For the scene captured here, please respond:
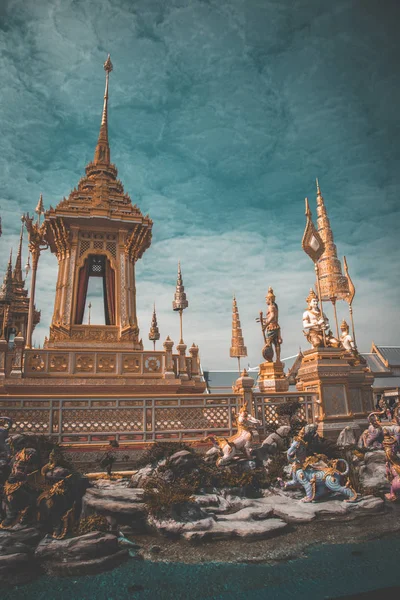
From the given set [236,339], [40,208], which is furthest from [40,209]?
[236,339]

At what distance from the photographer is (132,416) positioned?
9.88m

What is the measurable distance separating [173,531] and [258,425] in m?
3.62

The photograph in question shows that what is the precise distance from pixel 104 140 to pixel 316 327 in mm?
13660

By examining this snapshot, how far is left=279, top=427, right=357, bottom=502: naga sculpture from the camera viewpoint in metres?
7.77

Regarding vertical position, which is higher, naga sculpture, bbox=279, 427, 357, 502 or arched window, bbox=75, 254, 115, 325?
arched window, bbox=75, 254, 115, 325

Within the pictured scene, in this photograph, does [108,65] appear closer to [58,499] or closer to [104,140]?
[104,140]

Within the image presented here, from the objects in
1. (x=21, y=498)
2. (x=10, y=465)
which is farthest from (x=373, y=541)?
(x=10, y=465)

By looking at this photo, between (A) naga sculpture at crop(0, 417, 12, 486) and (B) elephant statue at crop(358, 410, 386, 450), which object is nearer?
(A) naga sculpture at crop(0, 417, 12, 486)

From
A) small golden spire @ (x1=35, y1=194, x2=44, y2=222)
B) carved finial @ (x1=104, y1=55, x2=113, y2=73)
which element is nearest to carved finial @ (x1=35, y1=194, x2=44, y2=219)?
small golden spire @ (x1=35, y1=194, x2=44, y2=222)

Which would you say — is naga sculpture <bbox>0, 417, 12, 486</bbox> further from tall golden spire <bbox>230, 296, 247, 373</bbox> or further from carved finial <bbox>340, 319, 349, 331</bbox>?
tall golden spire <bbox>230, 296, 247, 373</bbox>

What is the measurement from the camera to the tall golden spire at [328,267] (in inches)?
989

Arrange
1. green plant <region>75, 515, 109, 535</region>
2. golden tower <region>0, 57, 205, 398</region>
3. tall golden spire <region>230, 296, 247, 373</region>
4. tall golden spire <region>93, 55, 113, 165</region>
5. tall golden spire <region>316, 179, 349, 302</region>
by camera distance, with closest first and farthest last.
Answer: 1. green plant <region>75, 515, 109, 535</region>
2. golden tower <region>0, 57, 205, 398</region>
3. tall golden spire <region>93, 55, 113, 165</region>
4. tall golden spire <region>316, 179, 349, 302</region>
5. tall golden spire <region>230, 296, 247, 373</region>

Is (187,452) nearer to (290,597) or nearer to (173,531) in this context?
(173,531)

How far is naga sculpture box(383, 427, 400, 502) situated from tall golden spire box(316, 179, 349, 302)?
14392 mm
